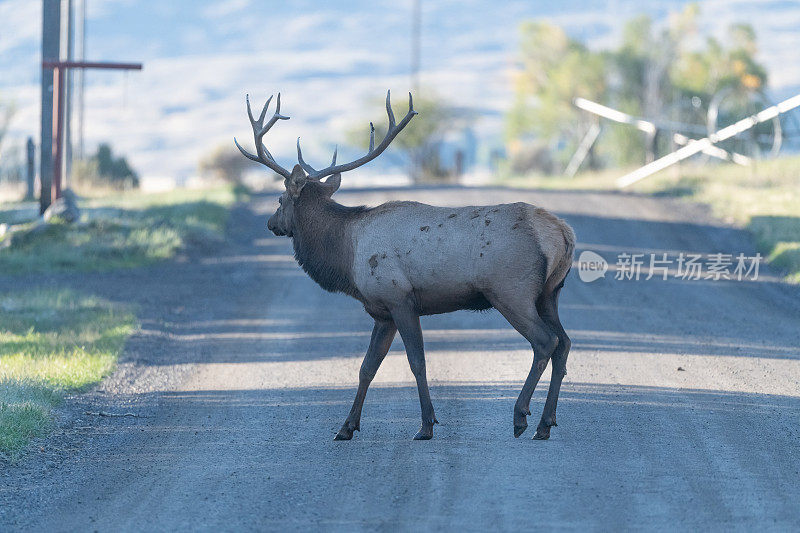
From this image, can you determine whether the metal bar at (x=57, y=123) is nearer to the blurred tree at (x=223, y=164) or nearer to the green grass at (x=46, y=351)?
the green grass at (x=46, y=351)

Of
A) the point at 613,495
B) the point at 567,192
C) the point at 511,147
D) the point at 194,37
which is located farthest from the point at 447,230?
the point at 194,37

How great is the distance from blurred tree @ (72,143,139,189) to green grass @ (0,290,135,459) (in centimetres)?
2003

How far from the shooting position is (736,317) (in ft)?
47.0

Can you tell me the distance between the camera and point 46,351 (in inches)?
478

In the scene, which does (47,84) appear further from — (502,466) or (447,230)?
(502,466)

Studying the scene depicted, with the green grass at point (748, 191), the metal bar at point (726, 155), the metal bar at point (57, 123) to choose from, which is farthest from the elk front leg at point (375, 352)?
the metal bar at point (726, 155)

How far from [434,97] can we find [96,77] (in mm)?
109998

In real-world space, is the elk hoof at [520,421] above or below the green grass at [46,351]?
above

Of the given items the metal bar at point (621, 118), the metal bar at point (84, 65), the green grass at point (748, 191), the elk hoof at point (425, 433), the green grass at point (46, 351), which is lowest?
the green grass at point (46, 351)

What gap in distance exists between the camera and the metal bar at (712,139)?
2434 centimetres

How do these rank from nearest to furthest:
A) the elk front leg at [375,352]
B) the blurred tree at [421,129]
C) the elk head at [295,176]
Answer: the elk front leg at [375,352], the elk head at [295,176], the blurred tree at [421,129]

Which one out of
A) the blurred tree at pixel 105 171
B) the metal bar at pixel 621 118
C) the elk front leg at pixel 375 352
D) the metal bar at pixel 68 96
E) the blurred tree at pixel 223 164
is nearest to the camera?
the elk front leg at pixel 375 352

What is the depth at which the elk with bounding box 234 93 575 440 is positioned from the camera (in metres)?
8.57

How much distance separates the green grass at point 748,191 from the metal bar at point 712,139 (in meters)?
0.32
